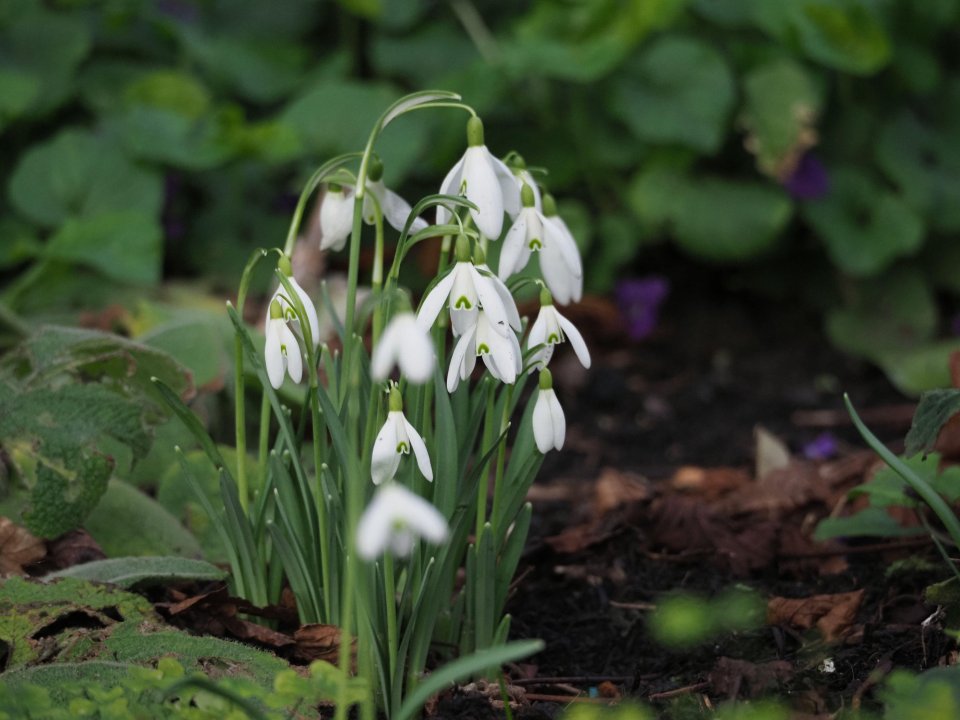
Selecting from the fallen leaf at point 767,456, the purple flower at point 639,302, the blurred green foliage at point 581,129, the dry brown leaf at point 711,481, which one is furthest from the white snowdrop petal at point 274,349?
the purple flower at point 639,302

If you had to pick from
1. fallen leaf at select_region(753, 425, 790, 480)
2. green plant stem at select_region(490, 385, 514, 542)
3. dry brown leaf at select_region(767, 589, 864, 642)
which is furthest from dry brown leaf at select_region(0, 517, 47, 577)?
fallen leaf at select_region(753, 425, 790, 480)

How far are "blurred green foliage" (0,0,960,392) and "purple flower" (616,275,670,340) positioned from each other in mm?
99

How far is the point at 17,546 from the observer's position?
5.89ft

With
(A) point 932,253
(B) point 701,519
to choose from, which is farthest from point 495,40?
(B) point 701,519

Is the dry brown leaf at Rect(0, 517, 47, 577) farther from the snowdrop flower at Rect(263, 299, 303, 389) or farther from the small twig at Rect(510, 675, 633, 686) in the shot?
the small twig at Rect(510, 675, 633, 686)

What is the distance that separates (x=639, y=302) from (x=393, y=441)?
2593 mm

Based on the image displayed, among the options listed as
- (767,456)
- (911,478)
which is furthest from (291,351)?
(767,456)

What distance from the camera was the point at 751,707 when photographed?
4.42 feet

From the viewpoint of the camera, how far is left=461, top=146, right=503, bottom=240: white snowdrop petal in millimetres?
1399

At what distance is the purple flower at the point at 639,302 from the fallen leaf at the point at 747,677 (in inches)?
91.5

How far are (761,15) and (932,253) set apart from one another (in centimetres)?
101

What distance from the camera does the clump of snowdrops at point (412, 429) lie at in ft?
4.42

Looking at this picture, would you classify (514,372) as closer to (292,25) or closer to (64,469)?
(64,469)

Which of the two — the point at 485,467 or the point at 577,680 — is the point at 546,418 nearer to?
the point at 485,467
